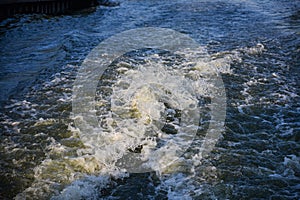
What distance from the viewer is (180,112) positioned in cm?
586

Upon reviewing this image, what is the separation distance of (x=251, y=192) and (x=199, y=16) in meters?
10.3

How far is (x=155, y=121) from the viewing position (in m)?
5.58

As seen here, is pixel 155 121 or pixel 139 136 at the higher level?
pixel 155 121

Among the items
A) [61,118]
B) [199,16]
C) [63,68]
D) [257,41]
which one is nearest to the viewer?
[61,118]

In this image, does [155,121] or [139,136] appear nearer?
[139,136]

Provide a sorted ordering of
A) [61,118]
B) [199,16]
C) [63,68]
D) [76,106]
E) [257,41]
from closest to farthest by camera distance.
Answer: [61,118] < [76,106] < [63,68] < [257,41] < [199,16]

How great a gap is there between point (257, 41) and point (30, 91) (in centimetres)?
751

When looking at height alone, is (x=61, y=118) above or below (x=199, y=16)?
below

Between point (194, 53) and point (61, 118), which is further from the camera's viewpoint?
point (194, 53)

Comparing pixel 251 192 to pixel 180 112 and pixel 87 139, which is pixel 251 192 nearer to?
pixel 180 112

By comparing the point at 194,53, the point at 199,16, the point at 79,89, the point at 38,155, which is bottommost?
the point at 38,155

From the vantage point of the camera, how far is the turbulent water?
413 centimetres

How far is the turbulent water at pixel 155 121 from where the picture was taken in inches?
163

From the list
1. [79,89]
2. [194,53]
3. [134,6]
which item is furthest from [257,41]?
[134,6]
